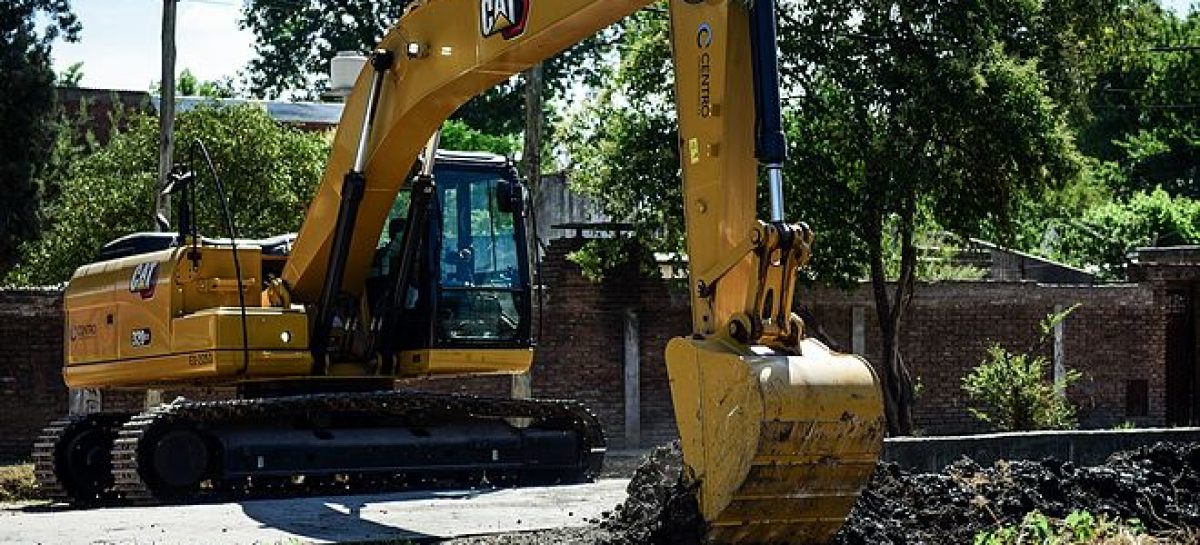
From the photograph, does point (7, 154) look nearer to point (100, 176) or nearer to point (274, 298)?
point (100, 176)

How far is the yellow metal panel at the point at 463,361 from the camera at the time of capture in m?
16.2

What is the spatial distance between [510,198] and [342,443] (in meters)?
2.52

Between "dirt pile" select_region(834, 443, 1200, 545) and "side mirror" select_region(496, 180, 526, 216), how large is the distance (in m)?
5.61

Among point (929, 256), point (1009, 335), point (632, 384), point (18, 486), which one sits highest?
point (929, 256)

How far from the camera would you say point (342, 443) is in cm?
1600

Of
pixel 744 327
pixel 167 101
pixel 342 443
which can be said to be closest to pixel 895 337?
pixel 167 101

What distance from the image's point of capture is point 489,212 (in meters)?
16.4

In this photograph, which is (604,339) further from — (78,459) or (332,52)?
(332,52)

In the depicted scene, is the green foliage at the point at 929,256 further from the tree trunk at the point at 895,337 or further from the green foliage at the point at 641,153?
the green foliage at the point at 641,153

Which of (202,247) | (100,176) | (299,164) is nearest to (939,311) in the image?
(299,164)

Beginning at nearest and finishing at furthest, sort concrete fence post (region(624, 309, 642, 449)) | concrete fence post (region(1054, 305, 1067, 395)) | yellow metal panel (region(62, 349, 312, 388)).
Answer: yellow metal panel (region(62, 349, 312, 388)), concrete fence post (region(624, 309, 642, 449)), concrete fence post (region(1054, 305, 1067, 395))

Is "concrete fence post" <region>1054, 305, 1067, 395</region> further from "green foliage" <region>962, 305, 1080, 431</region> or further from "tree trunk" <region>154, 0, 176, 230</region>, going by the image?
"tree trunk" <region>154, 0, 176, 230</region>

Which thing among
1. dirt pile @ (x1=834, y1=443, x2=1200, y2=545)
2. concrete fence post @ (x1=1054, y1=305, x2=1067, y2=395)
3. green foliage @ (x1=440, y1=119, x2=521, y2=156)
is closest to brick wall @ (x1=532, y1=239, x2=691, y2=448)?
concrete fence post @ (x1=1054, y1=305, x2=1067, y2=395)

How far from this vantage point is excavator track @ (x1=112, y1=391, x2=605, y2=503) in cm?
1548
